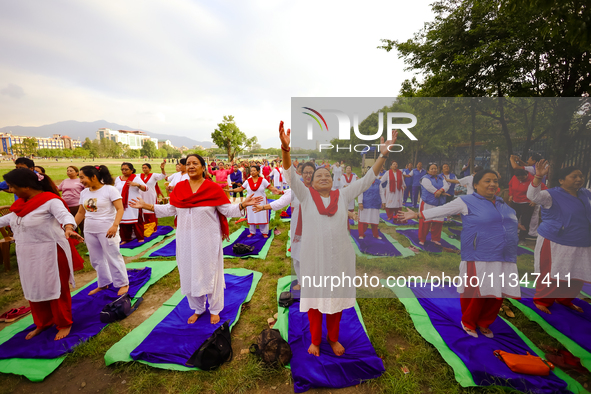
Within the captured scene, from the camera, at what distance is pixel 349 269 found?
254 cm

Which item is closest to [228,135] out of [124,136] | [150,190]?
[150,190]

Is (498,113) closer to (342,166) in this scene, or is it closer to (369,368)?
(342,166)

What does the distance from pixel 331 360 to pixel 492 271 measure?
2260mm

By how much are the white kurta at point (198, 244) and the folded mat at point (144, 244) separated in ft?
11.9

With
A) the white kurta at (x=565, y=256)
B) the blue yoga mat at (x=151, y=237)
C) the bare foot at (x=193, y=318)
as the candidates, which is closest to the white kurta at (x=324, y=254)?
the bare foot at (x=193, y=318)

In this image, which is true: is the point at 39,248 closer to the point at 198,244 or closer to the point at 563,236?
the point at 198,244

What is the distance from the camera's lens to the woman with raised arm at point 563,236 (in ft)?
10.2

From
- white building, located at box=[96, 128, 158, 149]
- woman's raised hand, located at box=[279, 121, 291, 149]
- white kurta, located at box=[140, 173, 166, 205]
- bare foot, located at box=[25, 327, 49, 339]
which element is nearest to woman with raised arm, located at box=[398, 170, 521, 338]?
woman's raised hand, located at box=[279, 121, 291, 149]

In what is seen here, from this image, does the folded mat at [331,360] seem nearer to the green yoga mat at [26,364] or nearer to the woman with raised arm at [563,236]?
the green yoga mat at [26,364]

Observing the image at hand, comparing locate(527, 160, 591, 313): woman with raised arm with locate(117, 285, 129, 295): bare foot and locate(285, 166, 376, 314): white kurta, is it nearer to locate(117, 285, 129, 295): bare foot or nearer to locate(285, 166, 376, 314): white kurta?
locate(285, 166, 376, 314): white kurta

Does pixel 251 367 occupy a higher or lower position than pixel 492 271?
lower

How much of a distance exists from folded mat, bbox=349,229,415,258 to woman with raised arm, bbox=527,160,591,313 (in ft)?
6.50

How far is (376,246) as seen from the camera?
17.7 ft

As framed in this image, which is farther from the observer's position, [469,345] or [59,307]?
[59,307]
